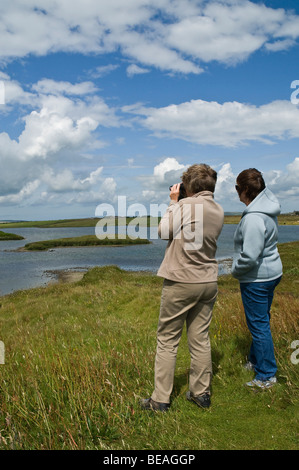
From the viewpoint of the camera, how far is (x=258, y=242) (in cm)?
405

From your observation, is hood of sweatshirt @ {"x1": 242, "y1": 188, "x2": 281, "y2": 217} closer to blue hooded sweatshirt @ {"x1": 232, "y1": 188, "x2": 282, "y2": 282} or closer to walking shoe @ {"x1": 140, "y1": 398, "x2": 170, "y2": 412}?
blue hooded sweatshirt @ {"x1": 232, "y1": 188, "x2": 282, "y2": 282}

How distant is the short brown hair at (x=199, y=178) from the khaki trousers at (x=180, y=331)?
104 cm

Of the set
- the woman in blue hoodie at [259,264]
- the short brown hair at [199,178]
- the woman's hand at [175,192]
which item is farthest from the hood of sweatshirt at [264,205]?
the woman's hand at [175,192]

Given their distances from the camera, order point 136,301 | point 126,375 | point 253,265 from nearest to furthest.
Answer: point 253,265
point 126,375
point 136,301

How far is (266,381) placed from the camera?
4.22 m

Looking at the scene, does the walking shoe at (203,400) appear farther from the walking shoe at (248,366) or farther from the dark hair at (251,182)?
the dark hair at (251,182)

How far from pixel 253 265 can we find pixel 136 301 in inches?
288

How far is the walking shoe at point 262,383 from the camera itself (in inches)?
165

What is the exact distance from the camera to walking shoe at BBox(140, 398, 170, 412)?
374 centimetres

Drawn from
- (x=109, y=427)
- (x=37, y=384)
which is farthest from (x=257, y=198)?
(x=37, y=384)

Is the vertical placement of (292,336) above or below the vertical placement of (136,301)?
above

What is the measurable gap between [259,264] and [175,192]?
139 cm
